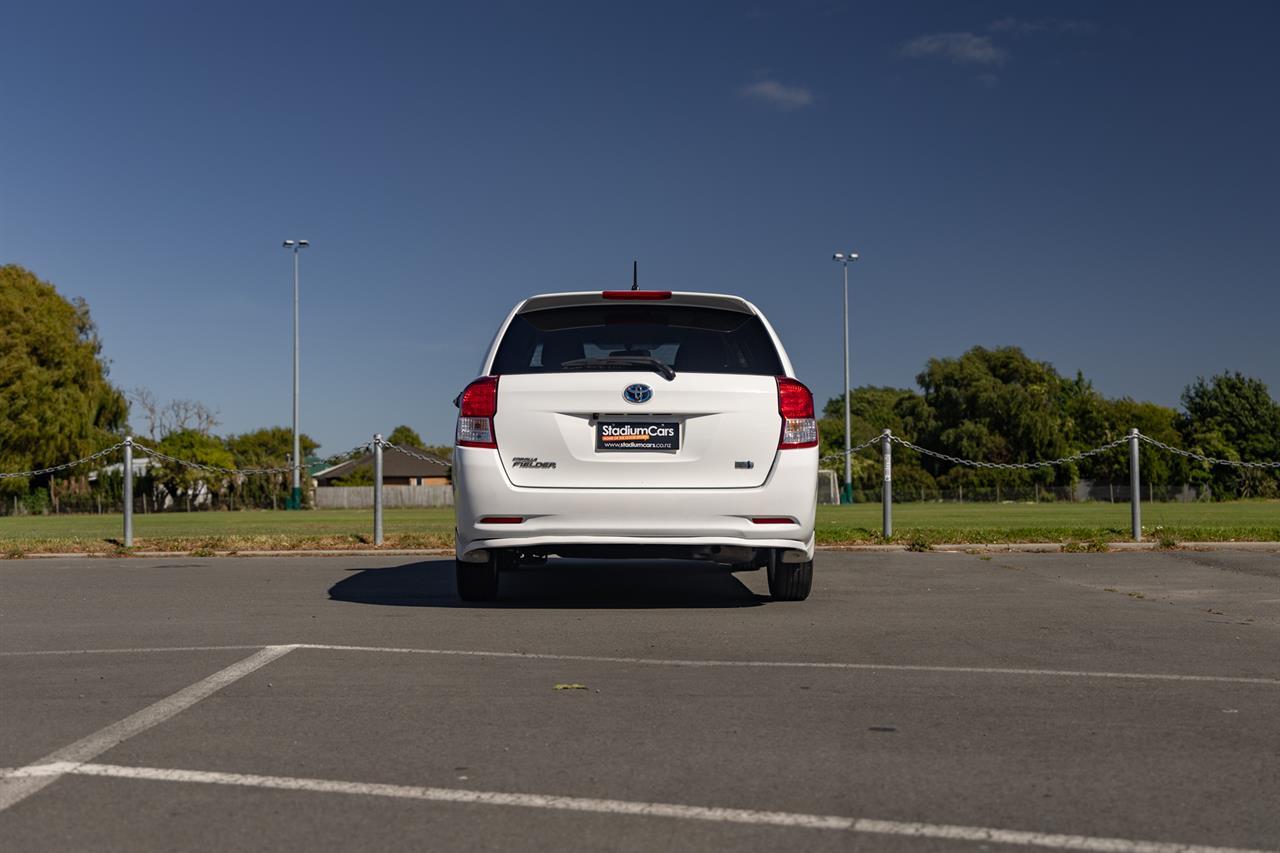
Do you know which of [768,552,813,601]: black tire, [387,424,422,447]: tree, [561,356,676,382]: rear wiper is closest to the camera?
[561,356,676,382]: rear wiper

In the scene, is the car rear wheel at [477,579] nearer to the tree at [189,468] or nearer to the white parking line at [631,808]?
the white parking line at [631,808]

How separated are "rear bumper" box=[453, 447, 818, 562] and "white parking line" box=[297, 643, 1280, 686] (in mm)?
1339

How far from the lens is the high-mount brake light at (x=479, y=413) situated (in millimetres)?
7695

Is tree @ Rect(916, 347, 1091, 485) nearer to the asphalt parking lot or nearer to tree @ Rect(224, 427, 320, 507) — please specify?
tree @ Rect(224, 427, 320, 507)

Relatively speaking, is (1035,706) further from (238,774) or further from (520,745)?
(238,774)

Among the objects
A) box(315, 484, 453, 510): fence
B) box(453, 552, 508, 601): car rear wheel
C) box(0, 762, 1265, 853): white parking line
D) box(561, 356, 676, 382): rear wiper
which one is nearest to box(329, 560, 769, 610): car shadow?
box(453, 552, 508, 601): car rear wheel

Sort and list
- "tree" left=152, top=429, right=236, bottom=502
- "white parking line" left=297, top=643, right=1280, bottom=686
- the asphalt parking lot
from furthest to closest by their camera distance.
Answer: "tree" left=152, top=429, right=236, bottom=502 → "white parking line" left=297, top=643, right=1280, bottom=686 → the asphalt parking lot

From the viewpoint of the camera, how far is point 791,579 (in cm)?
A: 868

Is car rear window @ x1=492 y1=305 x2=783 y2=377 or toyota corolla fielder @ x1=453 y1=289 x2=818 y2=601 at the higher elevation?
car rear window @ x1=492 y1=305 x2=783 y2=377

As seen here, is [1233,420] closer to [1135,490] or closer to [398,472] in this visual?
[398,472]

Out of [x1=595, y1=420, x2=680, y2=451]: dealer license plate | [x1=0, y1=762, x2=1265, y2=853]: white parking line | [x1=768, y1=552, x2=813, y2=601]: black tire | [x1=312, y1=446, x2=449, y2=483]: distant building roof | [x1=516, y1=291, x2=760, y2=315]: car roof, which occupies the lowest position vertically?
[x1=0, y1=762, x2=1265, y2=853]: white parking line

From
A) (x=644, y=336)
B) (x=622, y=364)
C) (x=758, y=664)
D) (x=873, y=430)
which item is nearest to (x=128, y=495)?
(x=644, y=336)

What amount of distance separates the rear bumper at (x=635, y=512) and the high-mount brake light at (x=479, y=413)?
0.07m

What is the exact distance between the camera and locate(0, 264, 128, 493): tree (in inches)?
2327
